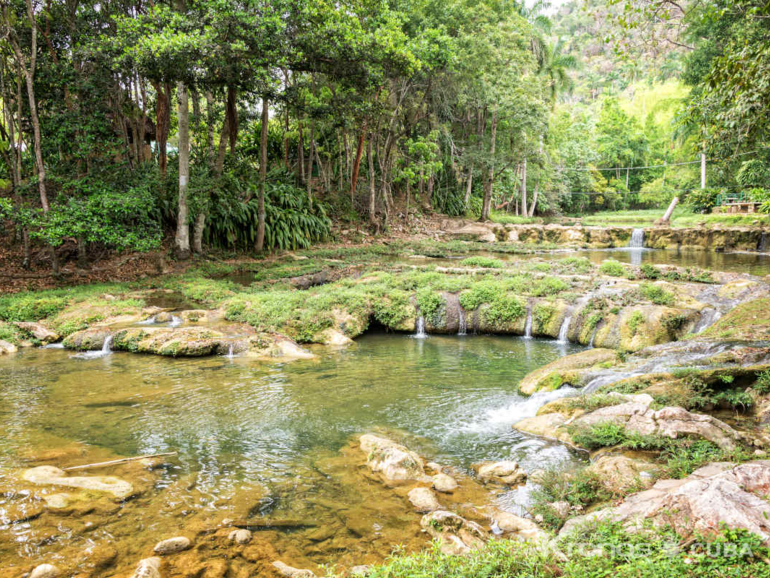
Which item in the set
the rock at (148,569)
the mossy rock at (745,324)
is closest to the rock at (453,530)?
the rock at (148,569)

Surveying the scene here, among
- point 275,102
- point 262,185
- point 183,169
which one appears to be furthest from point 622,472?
point 262,185

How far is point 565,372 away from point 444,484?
11.8 feet

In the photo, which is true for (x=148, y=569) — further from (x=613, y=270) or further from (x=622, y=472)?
(x=613, y=270)

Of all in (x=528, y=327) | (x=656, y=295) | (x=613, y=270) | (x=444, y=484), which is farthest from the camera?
(x=613, y=270)

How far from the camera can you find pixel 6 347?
1002 centimetres

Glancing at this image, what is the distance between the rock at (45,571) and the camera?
352 centimetres

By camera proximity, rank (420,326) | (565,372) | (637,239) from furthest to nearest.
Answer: (637,239) < (420,326) < (565,372)

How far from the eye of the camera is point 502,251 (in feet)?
75.6

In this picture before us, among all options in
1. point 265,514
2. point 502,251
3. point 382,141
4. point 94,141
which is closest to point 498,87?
point 382,141

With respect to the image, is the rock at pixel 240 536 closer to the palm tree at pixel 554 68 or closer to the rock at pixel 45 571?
the rock at pixel 45 571

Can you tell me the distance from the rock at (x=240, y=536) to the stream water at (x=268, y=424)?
0.28 metres

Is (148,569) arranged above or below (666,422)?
below

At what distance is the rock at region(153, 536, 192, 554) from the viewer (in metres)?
3.88

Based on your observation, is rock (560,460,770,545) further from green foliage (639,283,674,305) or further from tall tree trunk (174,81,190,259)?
tall tree trunk (174,81,190,259)
